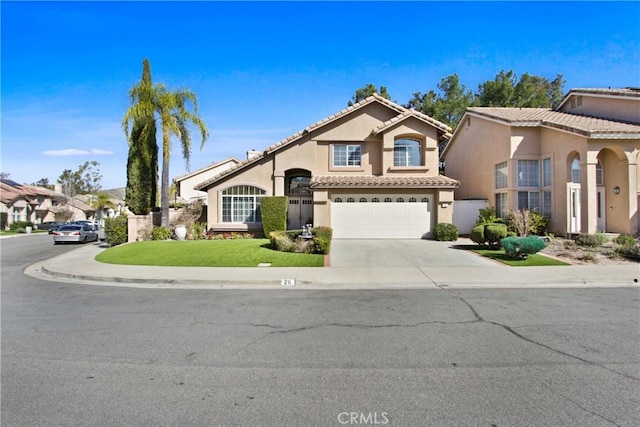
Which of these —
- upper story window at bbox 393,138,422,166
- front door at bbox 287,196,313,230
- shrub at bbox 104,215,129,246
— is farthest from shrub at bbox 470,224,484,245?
shrub at bbox 104,215,129,246

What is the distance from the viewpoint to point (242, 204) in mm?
22547

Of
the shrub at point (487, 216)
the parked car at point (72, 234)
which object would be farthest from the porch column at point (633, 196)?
the parked car at point (72, 234)

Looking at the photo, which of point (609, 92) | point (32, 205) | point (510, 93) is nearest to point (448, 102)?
point (510, 93)

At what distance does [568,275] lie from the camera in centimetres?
1105

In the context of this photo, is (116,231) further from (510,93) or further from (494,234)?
(510,93)

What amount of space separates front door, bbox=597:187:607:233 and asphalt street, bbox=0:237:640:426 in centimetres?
1253

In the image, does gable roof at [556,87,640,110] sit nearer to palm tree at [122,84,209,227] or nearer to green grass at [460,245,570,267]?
green grass at [460,245,570,267]

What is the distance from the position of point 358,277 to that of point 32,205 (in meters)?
57.4

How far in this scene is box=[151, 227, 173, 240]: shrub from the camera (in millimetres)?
21797

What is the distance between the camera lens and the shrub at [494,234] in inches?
621

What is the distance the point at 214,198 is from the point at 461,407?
20.4 metres

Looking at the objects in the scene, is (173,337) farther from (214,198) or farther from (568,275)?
(214,198)

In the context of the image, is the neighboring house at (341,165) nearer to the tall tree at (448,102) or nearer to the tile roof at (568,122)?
the tile roof at (568,122)

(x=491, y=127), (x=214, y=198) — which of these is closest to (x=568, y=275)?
(x=491, y=127)
